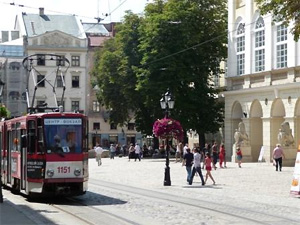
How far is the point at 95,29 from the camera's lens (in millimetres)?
99625

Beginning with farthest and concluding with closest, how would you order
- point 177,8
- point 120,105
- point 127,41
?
point 120,105
point 127,41
point 177,8

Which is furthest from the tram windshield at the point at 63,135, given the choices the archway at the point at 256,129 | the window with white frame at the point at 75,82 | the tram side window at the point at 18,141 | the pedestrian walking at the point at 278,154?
the window with white frame at the point at 75,82

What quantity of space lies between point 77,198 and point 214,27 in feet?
123

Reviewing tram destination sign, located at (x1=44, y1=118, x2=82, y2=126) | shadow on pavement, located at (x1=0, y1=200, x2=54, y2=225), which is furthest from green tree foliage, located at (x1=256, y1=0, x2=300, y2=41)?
shadow on pavement, located at (x1=0, y1=200, x2=54, y2=225)

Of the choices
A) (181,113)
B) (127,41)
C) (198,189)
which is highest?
(127,41)

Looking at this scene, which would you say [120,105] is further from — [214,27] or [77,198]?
[77,198]

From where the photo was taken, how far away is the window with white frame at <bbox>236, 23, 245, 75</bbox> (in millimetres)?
53438

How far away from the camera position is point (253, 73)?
51.2 metres

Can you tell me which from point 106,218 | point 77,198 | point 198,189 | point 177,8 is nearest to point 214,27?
point 177,8

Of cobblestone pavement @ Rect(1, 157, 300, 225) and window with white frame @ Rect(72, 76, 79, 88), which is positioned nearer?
cobblestone pavement @ Rect(1, 157, 300, 225)

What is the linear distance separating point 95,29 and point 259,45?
51474 mm

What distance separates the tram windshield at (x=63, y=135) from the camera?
2184 centimetres

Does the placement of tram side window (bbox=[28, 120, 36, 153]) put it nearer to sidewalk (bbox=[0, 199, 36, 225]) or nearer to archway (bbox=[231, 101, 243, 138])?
sidewalk (bbox=[0, 199, 36, 225])

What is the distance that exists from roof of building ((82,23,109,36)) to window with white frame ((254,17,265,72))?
4863 cm
